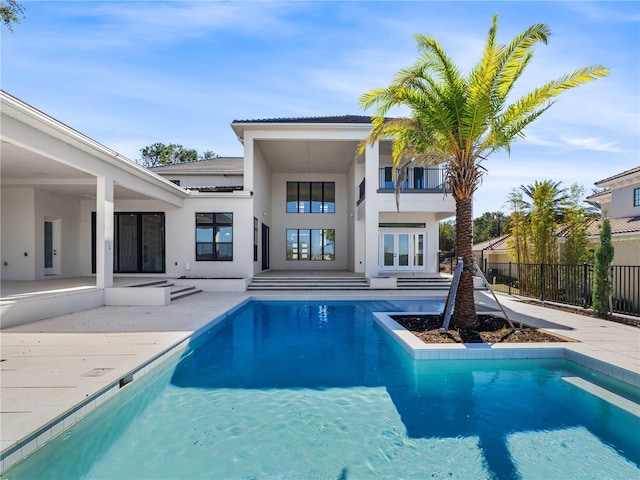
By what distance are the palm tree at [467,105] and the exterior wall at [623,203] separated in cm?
1323

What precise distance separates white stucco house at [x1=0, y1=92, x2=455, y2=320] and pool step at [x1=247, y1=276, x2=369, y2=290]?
0.51 meters

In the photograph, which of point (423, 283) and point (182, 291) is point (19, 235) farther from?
point (423, 283)

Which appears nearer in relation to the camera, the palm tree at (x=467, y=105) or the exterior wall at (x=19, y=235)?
the palm tree at (x=467, y=105)

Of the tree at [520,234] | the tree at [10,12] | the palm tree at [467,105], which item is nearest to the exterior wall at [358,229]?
the tree at [520,234]

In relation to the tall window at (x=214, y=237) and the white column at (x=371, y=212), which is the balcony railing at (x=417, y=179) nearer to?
the white column at (x=371, y=212)

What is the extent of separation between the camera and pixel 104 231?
9.80 metres

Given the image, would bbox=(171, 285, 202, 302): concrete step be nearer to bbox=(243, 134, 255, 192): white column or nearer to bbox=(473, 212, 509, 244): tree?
bbox=(243, 134, 255, 192): white column

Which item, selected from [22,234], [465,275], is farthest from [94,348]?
[22,234]

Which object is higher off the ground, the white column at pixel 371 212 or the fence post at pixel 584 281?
the white column at pixel 371 212

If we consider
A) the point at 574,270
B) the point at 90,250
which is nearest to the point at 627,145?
the point at 574,270

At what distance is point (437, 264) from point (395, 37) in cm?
1228

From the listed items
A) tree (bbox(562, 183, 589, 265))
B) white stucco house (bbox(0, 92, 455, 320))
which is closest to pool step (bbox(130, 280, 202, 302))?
white stucco house (bbox(0, 92, 455, 320))

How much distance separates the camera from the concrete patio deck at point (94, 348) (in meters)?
3.29

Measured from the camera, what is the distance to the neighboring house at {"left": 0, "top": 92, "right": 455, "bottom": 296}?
985 centimetres
